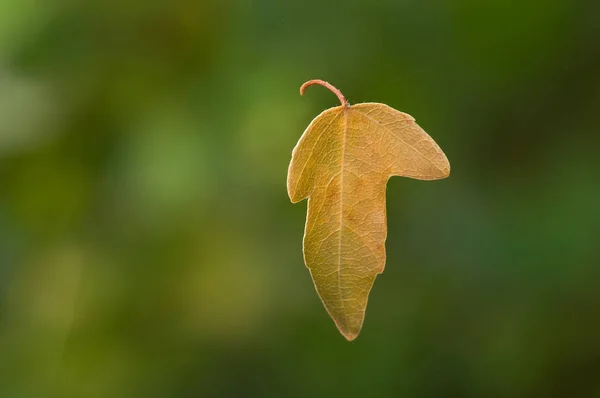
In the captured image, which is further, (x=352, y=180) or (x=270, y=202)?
(x=270, y=202)

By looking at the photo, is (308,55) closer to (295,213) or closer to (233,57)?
(233,57)

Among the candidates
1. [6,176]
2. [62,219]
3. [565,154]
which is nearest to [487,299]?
[565,154]

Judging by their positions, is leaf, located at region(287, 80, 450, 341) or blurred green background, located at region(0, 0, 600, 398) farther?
blurred green background, located at region(0, 0, 600, 398)

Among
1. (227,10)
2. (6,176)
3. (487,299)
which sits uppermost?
(227,10)
